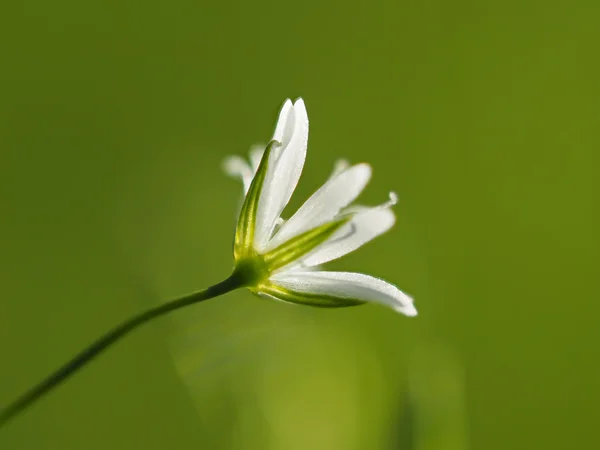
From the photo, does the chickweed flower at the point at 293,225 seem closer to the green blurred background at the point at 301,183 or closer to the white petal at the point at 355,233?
the white petal at the point at 355,233

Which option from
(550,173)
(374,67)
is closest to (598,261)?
(550,173)

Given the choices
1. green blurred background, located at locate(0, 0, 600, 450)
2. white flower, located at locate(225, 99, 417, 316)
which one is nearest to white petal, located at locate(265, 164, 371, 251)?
white flower, located at locate(225, 99, 417, 316)

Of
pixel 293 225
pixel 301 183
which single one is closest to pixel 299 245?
pixel 293 225

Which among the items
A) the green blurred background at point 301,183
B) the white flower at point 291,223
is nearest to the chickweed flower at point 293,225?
the white flower at point 291,223

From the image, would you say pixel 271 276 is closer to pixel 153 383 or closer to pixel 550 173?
pixel 153 383

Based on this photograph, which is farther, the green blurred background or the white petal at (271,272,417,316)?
the green blurred background

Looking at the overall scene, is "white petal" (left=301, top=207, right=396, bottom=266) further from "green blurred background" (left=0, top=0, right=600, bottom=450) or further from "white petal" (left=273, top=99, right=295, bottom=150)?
"green blurred background" (left=0, top=0, right=600, bottom=450)

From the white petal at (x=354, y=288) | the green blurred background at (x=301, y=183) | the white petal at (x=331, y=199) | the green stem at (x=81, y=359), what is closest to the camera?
the green stem at (x=81, y=359)
